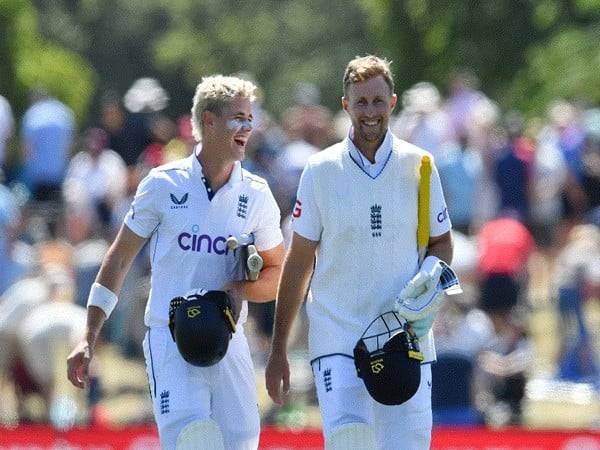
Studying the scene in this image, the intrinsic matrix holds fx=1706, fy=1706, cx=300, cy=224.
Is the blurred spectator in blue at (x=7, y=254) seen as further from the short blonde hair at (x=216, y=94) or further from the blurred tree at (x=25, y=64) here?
the blurred tree at (x=25, y=64)

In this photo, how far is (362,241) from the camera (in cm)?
737

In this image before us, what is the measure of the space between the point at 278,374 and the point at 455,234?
751 cm

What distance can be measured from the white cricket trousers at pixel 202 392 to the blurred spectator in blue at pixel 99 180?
837 cm

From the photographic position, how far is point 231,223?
7.74 metres

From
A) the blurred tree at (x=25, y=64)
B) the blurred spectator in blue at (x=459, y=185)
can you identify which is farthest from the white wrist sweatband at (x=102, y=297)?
the blurred tree at (x=25, y=64)

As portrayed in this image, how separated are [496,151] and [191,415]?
9123 mm

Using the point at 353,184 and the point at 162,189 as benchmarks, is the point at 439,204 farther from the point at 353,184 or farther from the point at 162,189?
the point at 162,189

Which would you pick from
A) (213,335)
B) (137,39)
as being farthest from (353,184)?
(137,39)

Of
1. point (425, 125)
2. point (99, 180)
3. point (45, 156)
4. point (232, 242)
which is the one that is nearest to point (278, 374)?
point (232, 242)

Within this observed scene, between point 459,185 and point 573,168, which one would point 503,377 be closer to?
point 459,185

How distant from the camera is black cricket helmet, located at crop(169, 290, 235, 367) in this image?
741 centimetres

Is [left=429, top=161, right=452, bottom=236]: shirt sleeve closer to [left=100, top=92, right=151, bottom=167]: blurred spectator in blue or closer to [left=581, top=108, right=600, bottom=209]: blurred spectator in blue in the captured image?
[left=581, top=108, right=600, bottom=209]: blurred spectator in blue

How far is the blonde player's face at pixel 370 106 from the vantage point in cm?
731

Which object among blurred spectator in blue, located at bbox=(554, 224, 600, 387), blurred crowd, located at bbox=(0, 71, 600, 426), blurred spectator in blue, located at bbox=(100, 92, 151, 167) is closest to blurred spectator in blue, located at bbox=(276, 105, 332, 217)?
blurred crowd, located at bbox=(0, 71, 600, 426)
